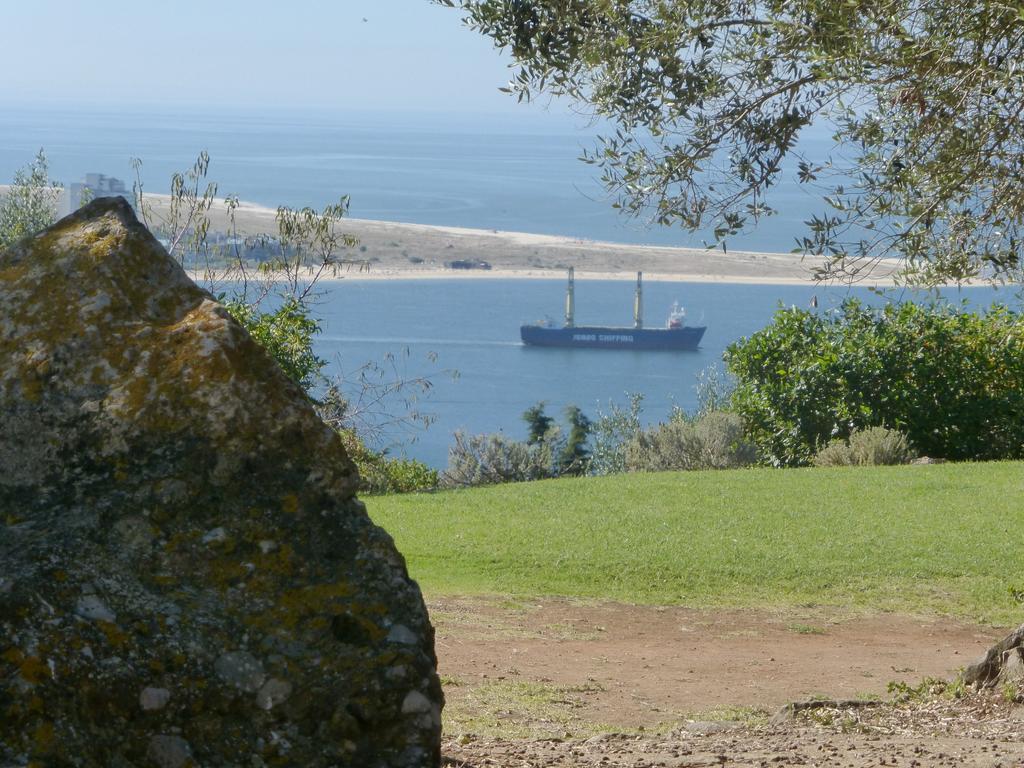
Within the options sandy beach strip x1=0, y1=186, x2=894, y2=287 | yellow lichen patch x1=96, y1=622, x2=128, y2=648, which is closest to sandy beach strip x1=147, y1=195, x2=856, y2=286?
sandy beach strip x1=0, y1=186, x2=894, y2=287

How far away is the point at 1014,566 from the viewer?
10352 mm

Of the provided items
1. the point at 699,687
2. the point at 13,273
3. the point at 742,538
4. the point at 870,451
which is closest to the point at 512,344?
the point at 870,451

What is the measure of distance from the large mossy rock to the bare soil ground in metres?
2.06

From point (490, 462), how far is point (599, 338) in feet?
216

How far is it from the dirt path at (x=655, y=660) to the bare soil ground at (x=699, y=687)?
0.5 inches

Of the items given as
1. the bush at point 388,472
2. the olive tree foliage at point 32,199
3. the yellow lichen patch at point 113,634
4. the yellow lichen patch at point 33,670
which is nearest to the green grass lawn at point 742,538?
the bush at point 388,472

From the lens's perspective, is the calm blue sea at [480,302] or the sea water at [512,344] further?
the calm blue sea at [480,302]

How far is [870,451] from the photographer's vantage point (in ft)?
51.2

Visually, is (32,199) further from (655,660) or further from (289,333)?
(655,660)

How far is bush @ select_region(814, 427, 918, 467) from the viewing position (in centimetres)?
1559

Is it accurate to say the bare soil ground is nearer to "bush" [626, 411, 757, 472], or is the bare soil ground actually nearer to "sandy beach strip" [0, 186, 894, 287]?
"bush" [626, 411, 757, 472]

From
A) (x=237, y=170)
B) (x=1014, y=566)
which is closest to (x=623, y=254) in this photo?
(x=237, y=170)

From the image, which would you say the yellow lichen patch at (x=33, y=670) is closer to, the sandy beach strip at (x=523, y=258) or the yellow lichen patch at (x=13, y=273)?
the yellow lichen patch at (x=13, y=273)

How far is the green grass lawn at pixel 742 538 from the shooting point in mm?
9891
